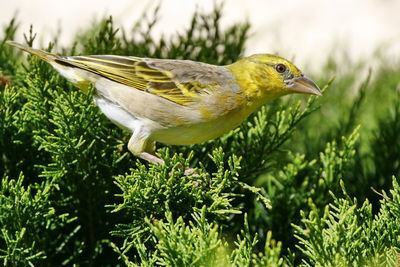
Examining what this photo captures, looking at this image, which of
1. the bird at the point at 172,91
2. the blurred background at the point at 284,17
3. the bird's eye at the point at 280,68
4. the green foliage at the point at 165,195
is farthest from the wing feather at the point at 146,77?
the blurred background at the point at 284,17

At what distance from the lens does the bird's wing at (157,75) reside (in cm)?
372

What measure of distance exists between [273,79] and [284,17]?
5.05m

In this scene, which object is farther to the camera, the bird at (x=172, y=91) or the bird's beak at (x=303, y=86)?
the bird's beak at (x=303, y=86)

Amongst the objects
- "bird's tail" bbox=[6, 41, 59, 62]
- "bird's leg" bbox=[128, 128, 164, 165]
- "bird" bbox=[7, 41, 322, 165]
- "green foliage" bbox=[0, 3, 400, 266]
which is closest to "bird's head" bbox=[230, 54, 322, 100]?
"bird" bbox=[7, 41, 322, 165]

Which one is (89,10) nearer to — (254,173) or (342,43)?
(342,43)

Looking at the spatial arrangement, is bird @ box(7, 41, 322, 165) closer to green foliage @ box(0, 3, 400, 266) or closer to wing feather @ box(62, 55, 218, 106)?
wing feather @ box(62, 55, 218, 106)

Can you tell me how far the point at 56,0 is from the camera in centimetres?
877

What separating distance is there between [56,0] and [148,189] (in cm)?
662

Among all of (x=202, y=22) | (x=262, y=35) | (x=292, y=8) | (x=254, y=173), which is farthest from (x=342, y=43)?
(x=254, y=173)

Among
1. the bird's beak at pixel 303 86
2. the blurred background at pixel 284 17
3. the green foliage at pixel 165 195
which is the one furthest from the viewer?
the blurred background at pixel 284 17

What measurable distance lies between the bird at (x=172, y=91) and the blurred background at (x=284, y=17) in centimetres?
398

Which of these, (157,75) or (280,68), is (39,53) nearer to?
(157,75)

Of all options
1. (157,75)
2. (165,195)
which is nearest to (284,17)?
(157,75)

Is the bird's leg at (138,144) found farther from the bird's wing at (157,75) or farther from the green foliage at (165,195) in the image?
the bird's wing at (157,75)
